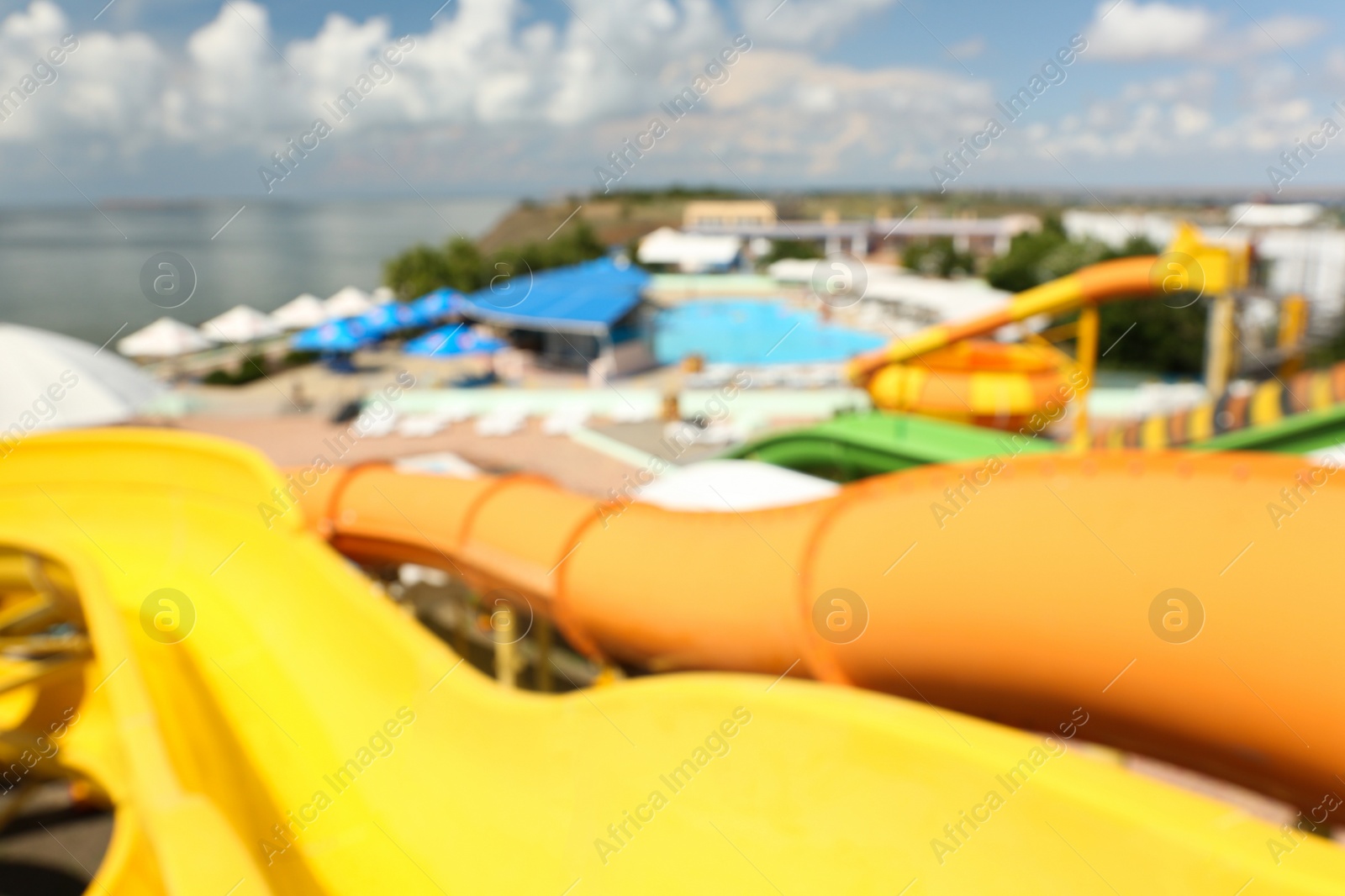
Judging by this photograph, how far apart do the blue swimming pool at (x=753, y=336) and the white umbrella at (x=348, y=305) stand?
31.4 feet

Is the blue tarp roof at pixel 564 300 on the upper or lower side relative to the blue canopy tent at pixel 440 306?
lower

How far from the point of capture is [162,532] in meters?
7.32

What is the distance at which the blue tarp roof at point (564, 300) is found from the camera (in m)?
25.7

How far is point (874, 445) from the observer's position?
9.91m

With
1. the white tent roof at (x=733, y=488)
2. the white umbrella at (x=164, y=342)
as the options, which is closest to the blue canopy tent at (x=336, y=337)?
the white umbrella at (x=164, y=342)

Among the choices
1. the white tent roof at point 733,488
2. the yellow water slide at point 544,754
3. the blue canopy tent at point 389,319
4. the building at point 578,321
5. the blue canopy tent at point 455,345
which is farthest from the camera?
the building at point 578,321

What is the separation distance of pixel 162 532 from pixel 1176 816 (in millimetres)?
7565

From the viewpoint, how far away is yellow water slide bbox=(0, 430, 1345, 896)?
2455 millimetres

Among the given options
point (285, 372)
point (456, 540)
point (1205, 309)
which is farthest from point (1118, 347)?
point (285, 372)

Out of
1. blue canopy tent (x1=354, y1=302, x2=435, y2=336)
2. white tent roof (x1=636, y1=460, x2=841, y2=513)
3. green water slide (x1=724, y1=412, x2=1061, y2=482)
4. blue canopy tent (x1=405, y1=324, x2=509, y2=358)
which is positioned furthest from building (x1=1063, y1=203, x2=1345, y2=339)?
blue canopy tent (x1=354, y1=302, x2=435, y2=336)

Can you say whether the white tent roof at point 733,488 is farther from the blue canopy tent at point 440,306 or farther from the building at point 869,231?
the building at point 869,231

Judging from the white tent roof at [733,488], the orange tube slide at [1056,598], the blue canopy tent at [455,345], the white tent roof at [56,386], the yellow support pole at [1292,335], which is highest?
the white tent roof at [56,386]

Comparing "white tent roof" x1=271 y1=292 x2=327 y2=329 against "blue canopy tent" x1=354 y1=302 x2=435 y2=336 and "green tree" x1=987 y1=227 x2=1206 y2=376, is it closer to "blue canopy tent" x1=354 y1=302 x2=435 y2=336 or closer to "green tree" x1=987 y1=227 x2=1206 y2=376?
"blue canopy tent" x1=354 y1=302 x2=435 y2=336

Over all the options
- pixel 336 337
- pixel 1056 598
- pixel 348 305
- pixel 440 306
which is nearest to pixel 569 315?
pixel 440 306
